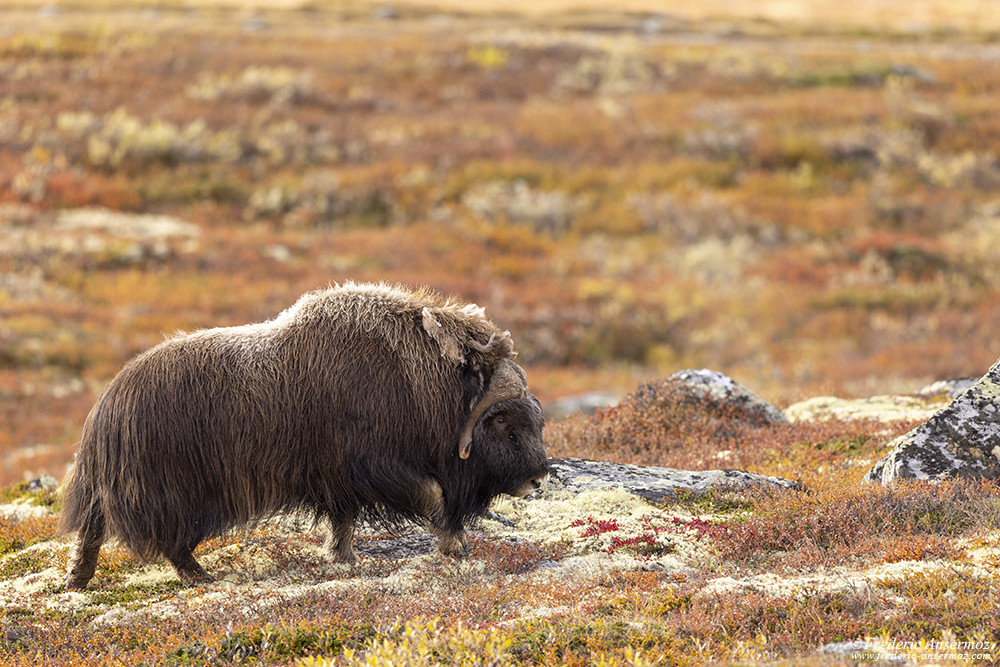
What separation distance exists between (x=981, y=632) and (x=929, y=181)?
2487cm

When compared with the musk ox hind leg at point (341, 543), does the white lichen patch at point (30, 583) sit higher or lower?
lower

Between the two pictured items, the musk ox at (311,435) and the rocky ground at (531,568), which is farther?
the musk ox at (311,435)

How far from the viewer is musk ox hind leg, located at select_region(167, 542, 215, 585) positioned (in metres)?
6.75

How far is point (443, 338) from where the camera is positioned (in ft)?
22.2

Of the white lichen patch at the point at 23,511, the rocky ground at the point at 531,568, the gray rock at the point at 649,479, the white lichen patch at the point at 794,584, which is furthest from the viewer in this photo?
the white lichen patch at the point at 23,511

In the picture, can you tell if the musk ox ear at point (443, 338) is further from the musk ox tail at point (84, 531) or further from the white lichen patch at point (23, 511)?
the white lichen patch at point (23, 511)

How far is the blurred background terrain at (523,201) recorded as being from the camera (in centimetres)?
1878

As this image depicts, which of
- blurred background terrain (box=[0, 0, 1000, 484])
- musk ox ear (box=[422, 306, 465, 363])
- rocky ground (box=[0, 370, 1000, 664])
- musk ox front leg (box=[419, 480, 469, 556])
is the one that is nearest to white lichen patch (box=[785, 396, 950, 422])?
blurred background terrain (box=[0, 0, 1000, 484])

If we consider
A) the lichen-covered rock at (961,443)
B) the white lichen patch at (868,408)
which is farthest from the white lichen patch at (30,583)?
the white lichen patch at (868,408)

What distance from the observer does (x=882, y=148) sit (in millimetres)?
28172

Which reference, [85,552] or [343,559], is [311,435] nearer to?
[343,559]

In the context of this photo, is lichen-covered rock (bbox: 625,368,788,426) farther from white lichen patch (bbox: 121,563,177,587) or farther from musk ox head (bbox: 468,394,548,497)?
white lichen patch (bbox: 121,563,177,587)

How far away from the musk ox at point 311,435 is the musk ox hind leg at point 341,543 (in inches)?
1.2

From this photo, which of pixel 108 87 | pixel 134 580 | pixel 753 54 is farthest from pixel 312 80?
pixel 134 580
